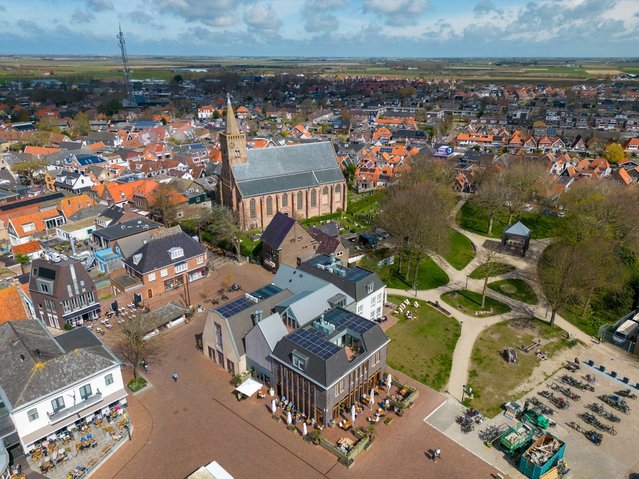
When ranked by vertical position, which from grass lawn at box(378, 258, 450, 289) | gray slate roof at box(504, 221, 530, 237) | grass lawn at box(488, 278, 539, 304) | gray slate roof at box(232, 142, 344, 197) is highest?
gray slate roof at box(232, 142, 344, 197)

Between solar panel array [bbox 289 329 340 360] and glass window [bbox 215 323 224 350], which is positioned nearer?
solar panel array [bbox 289 329 340 360]

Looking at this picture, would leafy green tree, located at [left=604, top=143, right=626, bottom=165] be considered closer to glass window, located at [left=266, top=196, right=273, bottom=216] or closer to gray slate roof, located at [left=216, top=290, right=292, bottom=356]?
glass window, located at [left=266, top=196, right=273, bottom=216]

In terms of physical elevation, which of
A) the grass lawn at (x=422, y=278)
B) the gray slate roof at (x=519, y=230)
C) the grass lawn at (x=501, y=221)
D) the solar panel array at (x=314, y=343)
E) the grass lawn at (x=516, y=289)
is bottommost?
the grass lawn at (x=516, y=289)

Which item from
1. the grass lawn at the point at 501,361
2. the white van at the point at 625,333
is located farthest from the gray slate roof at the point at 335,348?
the white van at the point at 625,333

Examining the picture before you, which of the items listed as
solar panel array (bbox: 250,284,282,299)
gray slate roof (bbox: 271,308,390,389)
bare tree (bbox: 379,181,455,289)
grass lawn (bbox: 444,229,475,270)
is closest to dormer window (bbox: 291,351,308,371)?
gray slate roof (bbox: 271,308,390,389)

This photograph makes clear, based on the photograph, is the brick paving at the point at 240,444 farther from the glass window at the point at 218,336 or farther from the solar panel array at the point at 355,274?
the solar panel array at the point at 355,274

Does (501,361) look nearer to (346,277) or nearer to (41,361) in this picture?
(346,277)

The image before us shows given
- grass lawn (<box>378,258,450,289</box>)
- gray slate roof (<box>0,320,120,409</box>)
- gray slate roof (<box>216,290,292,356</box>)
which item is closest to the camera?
gray slate roof (<box>0,320,120,409</box>)
